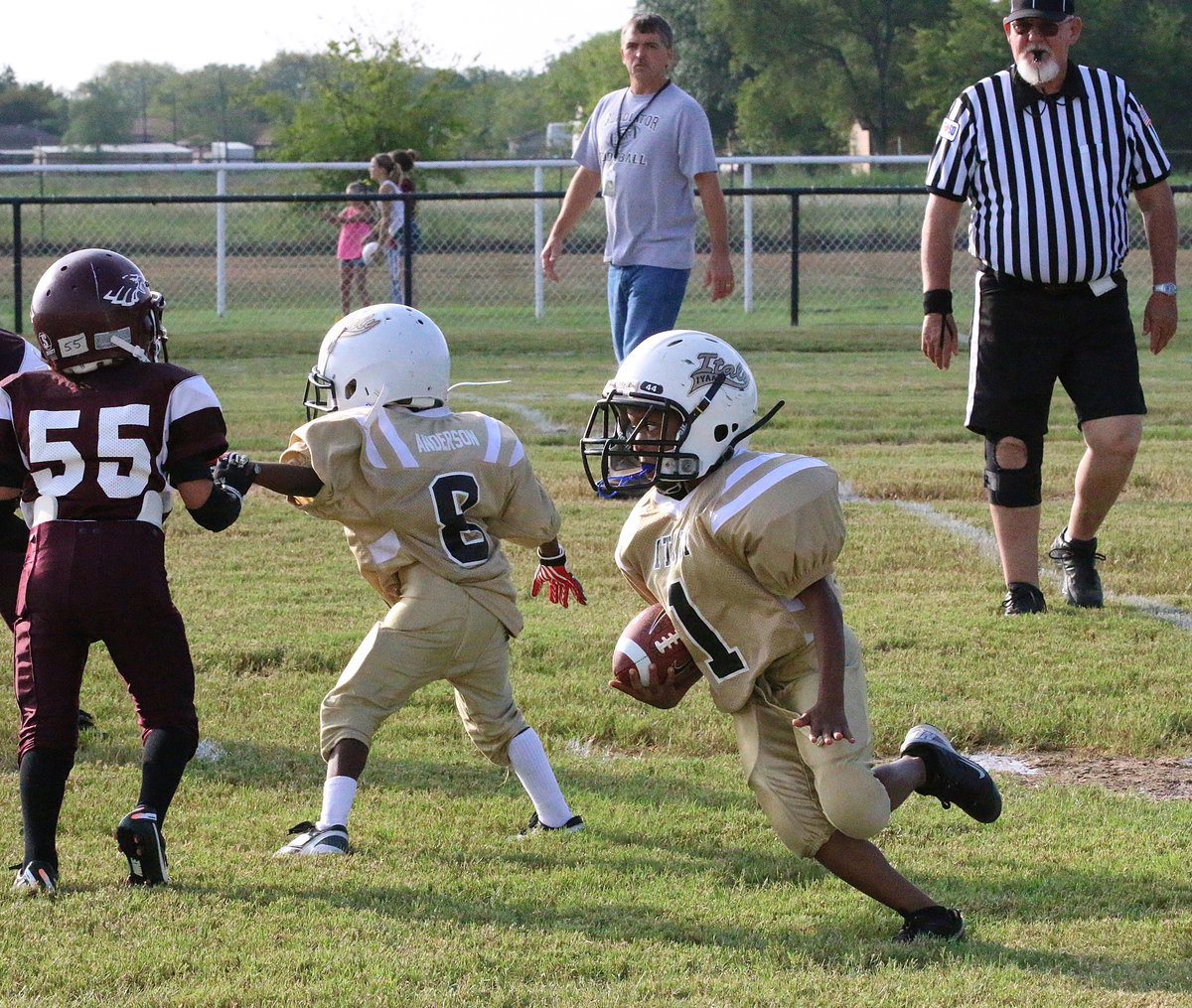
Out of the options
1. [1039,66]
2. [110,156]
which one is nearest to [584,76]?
[110,156]

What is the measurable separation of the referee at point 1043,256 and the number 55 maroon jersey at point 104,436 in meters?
2.82

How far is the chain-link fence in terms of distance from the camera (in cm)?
1803

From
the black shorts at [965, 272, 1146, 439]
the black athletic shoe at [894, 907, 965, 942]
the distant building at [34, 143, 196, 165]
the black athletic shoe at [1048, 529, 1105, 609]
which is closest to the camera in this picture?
the black athletic shoe at [894, 907, 965, 942]

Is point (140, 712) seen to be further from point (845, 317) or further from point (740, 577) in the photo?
point (845, 317)

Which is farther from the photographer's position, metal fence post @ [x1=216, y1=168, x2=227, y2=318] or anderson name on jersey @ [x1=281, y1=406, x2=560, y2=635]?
metal fence post @ [x1=216, y1=168, x2=227, y2=318]

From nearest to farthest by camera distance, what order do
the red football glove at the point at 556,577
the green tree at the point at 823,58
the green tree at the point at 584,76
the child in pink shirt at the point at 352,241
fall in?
the red football glove at the point at 556,577
the child in pink shirt at the point at 352,241
the green tree at the point at 823,58
the green tree at the point at 584,76

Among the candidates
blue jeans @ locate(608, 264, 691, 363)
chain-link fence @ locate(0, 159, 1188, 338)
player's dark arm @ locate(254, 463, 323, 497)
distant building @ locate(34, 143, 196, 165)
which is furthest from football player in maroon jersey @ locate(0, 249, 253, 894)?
distant building @ locate(34, 143, 196, 165)

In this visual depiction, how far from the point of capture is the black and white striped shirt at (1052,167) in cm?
542

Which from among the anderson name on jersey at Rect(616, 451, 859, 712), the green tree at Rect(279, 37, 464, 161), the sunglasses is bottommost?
the anderson name on jersey at Rect(616, 451, 859, 712)

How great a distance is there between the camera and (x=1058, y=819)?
3.88 metres

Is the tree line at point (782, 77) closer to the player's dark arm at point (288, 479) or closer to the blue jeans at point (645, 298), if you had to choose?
the blue jeans at point (645, 298)

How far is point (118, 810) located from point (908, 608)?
2.86 metres

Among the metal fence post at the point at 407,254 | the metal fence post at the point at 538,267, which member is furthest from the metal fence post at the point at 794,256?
the metal fence post at the point at 407,254

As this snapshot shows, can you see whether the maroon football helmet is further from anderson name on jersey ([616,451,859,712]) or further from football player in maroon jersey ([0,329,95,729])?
anderson name on jersey ([616,451,859,712])
